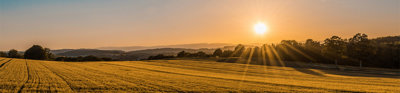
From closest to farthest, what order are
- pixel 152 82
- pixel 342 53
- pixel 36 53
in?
pixel 152 82, pixel 342 53, pixel 36 53

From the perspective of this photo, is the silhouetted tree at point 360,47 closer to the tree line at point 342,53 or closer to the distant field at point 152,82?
the tree line at point 342,53

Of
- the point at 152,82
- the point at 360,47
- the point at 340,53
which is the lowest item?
the point at 152,82

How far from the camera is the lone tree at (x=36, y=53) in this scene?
87125 millimetres

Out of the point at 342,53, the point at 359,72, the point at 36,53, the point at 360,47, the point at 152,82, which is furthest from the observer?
the point at 36,53

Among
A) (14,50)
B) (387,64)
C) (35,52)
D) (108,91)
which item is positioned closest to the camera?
(108,91)

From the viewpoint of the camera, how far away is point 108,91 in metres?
15.8

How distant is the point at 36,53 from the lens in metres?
87.2

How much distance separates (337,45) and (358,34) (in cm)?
635

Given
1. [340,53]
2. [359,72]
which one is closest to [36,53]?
[359,72]

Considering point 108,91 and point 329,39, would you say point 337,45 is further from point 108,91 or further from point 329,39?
point 108,91

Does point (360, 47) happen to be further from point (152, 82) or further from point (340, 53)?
point (152, 82)

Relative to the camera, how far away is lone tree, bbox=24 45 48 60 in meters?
87.1

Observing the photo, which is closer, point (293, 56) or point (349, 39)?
point (349, 39)

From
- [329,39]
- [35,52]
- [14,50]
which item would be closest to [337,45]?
[329,39]
